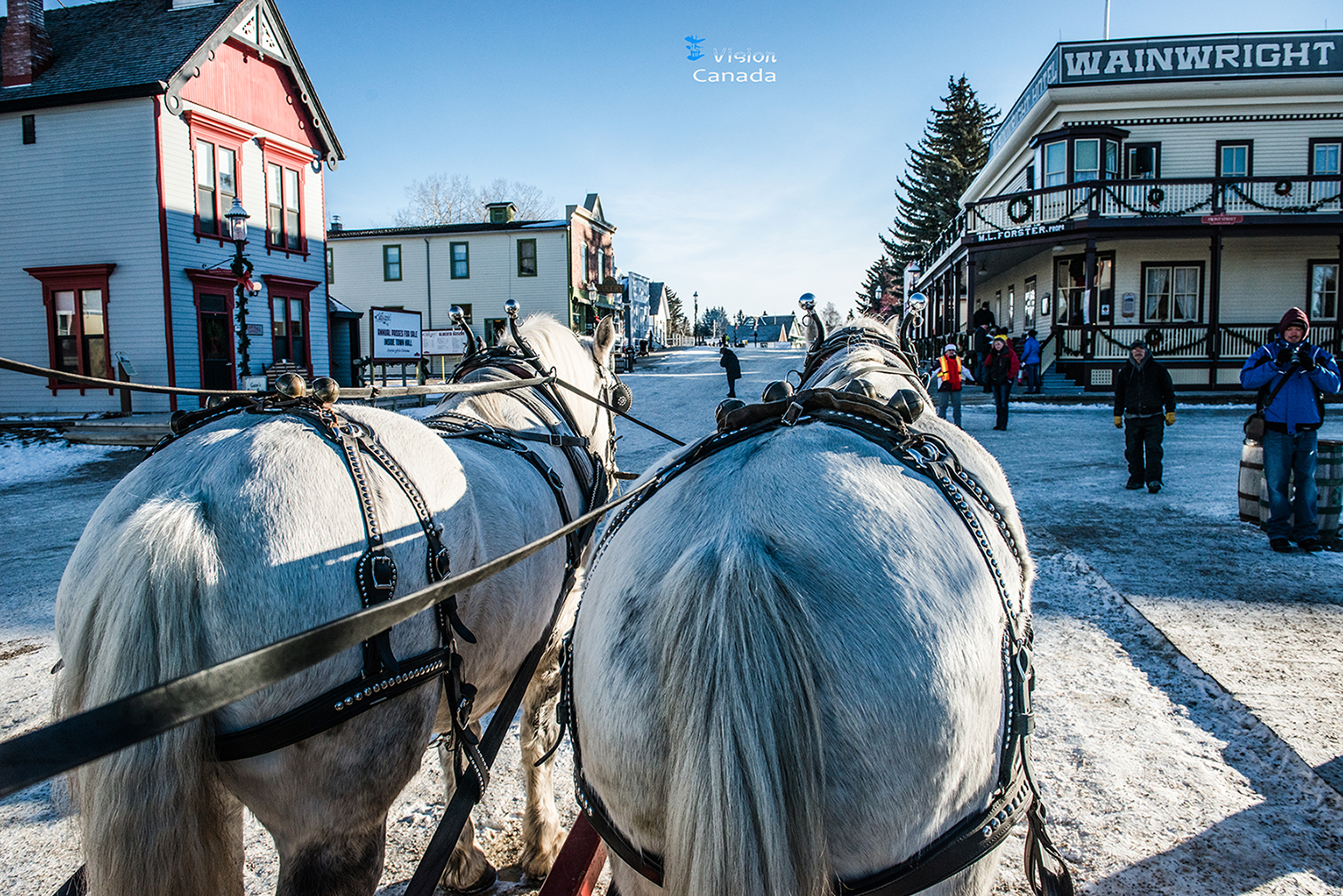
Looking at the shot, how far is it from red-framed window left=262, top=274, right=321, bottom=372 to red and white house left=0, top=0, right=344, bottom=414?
128cm

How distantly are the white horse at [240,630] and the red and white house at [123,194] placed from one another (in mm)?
19288

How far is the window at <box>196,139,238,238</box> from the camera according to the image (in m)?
19.4

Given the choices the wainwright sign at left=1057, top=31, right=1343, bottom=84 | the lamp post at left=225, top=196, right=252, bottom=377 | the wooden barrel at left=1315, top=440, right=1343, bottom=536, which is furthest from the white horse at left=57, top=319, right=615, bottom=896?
the wainwright sign at left=1057, top=31, right=1343, bottom=84

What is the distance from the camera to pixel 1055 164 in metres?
23.5

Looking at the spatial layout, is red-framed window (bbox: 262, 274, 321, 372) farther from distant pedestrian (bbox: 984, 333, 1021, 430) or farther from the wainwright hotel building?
the wainwright hotel building

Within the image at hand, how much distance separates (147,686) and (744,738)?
1.39 metres

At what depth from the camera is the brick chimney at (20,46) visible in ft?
62.1

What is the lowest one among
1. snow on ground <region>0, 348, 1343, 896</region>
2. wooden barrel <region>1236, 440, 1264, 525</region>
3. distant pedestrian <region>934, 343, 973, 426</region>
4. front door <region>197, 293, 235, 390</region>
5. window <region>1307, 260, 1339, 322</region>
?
snow on ground <region>0, 348, 1343, 896</region>

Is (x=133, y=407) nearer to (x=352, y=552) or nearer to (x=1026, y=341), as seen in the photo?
(x=352, y=552)

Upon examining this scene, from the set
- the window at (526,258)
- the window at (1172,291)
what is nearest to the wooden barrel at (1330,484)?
the window at (1172,291)

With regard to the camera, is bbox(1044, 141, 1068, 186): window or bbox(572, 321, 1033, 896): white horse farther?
bbox(1044, 141, 1068, 186): window

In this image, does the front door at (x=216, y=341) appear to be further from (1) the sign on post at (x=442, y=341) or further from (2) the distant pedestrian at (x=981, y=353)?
(2) the distant pedestrian at (x=981, y=353)

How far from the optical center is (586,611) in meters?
1.63

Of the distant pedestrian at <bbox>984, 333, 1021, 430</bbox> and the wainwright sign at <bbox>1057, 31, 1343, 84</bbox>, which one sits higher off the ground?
the wainwright sign at <bbox>1057, 31, 1343, 84</bbox>
